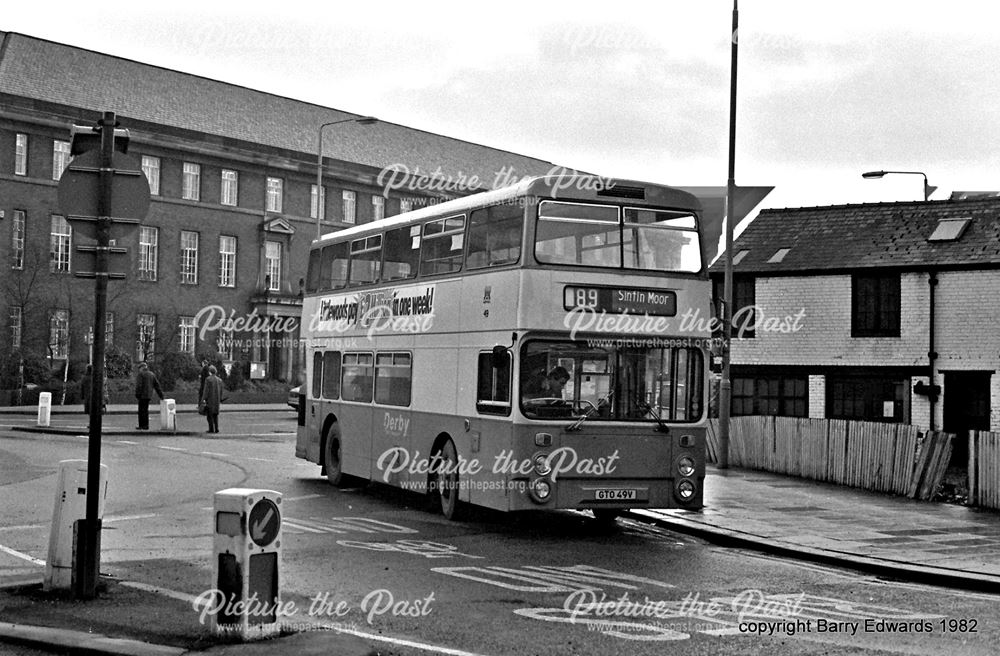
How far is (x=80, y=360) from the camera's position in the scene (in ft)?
187

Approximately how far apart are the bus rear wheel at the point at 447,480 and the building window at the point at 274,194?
188ft

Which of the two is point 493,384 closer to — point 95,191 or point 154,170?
point 95,191

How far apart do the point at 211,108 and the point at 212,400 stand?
4086cm

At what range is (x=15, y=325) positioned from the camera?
2301 inches

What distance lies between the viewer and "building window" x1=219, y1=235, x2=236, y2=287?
69.6m

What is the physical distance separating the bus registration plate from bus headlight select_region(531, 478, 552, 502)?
0.59m

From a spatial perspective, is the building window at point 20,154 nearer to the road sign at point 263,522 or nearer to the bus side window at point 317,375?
the bus side window at point 317,375

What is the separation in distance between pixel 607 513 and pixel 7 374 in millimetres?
42239

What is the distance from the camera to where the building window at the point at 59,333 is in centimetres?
5734

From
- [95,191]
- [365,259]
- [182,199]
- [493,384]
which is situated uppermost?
[182,199]

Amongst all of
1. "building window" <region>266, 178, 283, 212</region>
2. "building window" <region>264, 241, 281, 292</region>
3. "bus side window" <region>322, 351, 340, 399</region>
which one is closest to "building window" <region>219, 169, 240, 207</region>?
"building window" <region>266, 178, 283, 212</region>

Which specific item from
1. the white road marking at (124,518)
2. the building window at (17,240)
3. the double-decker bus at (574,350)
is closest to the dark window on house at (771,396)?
the double-decker bus at (574,350)

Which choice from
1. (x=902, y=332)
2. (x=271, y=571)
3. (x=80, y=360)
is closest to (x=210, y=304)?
(x=80, y=360)

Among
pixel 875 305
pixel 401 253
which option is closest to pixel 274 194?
pixel 875 305
